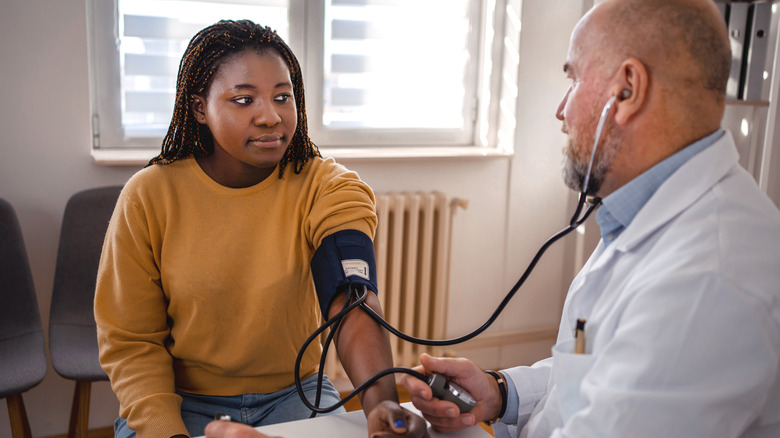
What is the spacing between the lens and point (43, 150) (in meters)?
2.21

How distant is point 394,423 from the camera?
93cm

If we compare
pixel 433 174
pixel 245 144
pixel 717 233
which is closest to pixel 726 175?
pixel 717 233

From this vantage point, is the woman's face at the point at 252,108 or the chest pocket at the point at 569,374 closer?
the chest pocket at the point at 569,374

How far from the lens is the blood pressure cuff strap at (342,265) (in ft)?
4.11

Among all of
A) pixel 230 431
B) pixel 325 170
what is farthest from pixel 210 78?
pixel 230 431

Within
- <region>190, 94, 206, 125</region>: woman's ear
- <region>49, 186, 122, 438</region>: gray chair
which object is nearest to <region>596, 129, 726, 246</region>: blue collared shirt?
<region>190, 94, 206, 125</region>: woman's ear

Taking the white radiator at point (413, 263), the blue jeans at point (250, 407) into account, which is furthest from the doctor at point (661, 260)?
the white radiator at point (413, 263)

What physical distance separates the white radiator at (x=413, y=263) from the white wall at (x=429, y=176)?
0.37 feet

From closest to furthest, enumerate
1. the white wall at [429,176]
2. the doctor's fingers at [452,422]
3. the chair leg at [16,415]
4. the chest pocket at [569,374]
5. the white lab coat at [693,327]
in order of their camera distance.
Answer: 1. the white lab coat at [693,327]
2. the chest pocket at [569,374]
3. the doctor's fingers at [452,422]
4. the chair leg at [16,415]
5. the white wall at [429,176]

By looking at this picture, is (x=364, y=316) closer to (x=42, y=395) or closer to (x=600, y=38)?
(x=600, y=38)

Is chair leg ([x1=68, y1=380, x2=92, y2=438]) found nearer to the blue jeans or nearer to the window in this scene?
the blue jeans

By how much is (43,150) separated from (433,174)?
143 cm

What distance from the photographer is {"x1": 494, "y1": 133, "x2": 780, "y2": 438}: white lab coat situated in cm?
73

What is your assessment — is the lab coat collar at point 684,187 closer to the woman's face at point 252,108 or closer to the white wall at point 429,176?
the woman's face at point 252,108
